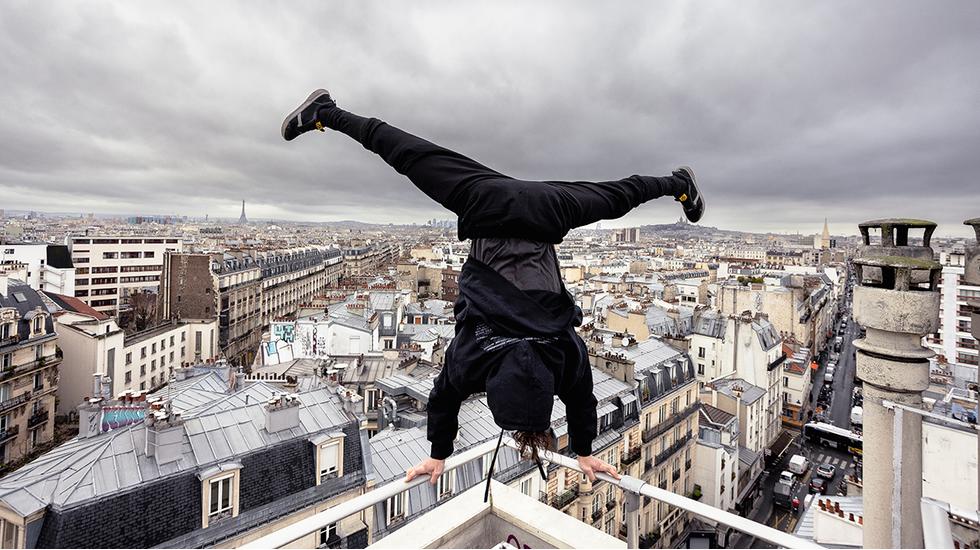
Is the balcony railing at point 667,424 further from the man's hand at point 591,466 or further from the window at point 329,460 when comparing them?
the man's hand at point 591,466

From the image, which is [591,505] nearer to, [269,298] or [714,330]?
[714,330]

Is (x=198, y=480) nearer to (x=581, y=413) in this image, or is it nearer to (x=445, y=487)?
(x=445, y=487)

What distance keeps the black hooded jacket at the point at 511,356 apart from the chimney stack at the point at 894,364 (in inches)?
79.2

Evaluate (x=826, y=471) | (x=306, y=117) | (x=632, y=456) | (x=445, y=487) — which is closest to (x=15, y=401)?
(x=445, y=487)

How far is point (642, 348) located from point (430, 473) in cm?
1514

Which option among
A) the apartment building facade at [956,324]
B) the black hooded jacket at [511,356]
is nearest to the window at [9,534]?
the black hooded jacket at [511,356]

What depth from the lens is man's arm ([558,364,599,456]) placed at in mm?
2039

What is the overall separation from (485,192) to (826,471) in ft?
80.9

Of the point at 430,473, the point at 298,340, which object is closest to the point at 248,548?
the point at 430,473

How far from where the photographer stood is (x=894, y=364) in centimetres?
286

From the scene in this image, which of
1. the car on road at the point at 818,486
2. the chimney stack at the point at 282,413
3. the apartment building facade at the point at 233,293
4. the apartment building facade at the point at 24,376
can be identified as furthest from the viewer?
the apartment building facade at the point at 233,293

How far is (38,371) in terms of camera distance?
15320 millimetres

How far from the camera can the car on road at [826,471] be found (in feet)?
66.8

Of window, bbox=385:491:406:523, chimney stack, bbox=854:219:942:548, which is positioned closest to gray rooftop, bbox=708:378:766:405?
window, bbox=385:491:406:523
